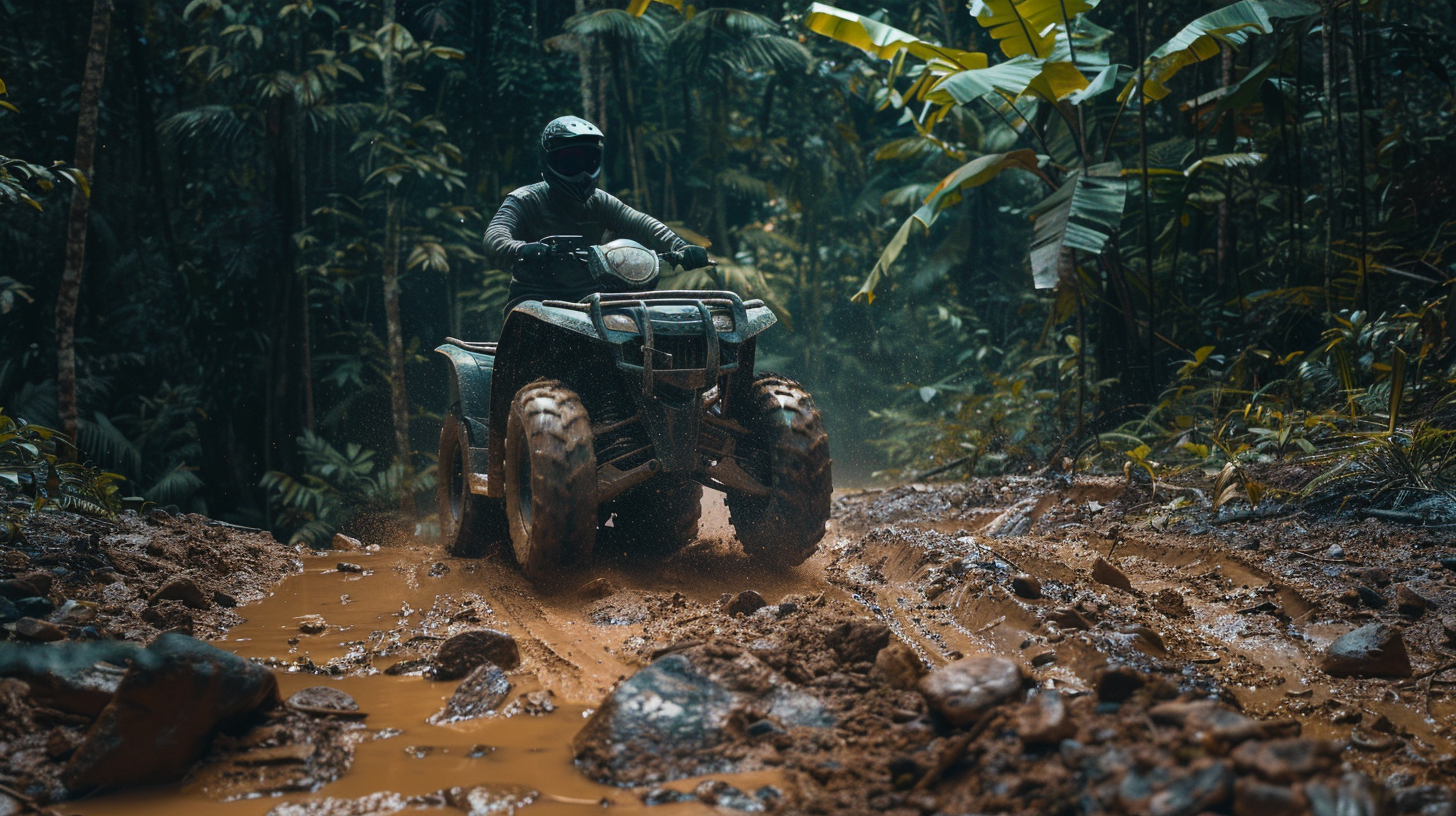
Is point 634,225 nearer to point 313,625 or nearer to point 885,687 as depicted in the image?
point 313,625

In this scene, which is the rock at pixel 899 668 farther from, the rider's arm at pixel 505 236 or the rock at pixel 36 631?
the rider's arm at pixel 505 236

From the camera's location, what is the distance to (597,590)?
3.98 meters

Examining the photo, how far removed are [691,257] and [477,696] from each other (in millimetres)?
2912

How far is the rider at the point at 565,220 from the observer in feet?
16.4

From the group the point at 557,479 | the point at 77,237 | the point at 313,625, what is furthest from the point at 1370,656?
the point at 77,237

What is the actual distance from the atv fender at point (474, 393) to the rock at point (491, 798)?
3180 mm

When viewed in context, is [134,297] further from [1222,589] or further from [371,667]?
[1222,589]

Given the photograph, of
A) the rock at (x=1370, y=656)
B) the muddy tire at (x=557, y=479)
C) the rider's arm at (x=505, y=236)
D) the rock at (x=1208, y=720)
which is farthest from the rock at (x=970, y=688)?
the rider's arm at (x=505, y=236)

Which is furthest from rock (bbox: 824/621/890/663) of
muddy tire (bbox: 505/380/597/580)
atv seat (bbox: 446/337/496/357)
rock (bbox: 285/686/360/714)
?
atv seat (bbox: 446/337/496/357)

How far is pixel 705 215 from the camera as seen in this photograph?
15508 mm

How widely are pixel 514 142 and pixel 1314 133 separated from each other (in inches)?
381

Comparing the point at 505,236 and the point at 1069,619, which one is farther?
the point at 505,236

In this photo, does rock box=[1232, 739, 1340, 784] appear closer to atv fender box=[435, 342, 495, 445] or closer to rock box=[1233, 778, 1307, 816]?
rock box=[1233, 778, 1307, 816]

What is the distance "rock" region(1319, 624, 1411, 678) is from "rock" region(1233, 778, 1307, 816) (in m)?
1.60
